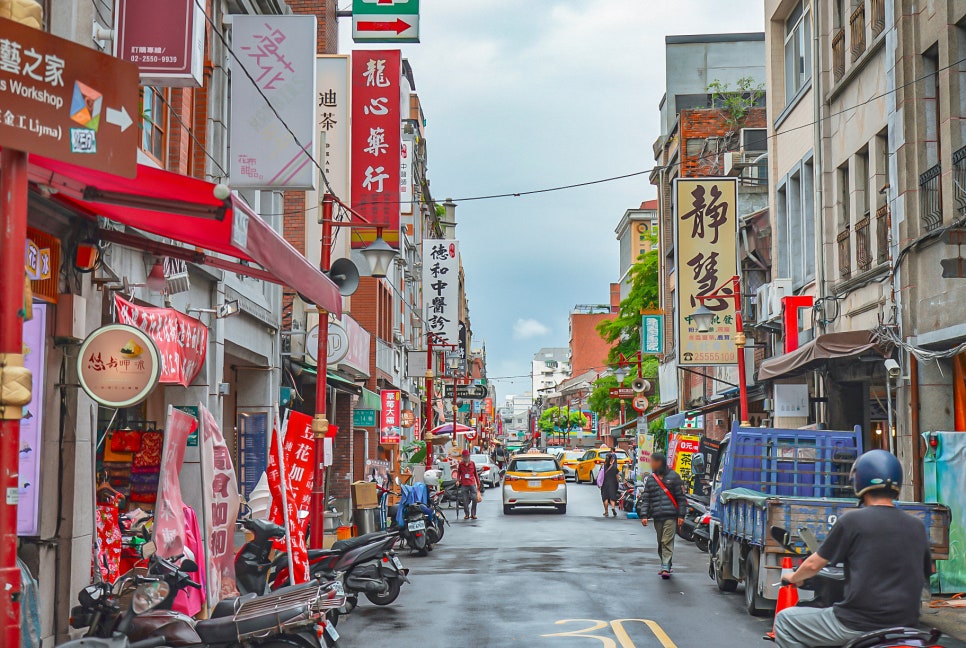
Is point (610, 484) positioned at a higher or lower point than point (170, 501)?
lower

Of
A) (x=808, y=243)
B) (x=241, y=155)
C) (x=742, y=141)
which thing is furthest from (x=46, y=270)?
(x=742, y=141)

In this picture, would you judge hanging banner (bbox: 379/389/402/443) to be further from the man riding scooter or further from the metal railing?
the man riding scooter

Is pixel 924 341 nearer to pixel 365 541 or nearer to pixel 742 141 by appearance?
pixel 365 541

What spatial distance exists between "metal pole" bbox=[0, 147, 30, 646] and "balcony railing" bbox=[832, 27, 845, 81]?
19184mm

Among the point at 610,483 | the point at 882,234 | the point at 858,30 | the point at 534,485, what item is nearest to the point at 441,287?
the point at 534,485

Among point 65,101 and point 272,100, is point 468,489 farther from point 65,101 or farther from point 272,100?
point 65,101

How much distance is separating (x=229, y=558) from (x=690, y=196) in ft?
60.8

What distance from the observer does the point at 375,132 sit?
2317 centimetres

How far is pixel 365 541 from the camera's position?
1303 cm

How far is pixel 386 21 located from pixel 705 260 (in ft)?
39.2

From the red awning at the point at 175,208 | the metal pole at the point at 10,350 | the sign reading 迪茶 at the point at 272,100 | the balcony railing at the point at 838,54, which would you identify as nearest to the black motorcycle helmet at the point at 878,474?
the red awning at the point at 175,208

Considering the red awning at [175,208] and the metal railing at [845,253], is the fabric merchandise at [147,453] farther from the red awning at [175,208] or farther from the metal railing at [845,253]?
the metal railing at [845,253]

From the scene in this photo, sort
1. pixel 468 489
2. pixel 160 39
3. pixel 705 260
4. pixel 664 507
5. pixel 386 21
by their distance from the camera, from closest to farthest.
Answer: pixel 160 39
pixel 664 507
pixel 386 21
pixel 705 260
pixel 468 489

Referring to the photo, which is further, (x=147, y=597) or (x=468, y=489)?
(x=468, y=489)
